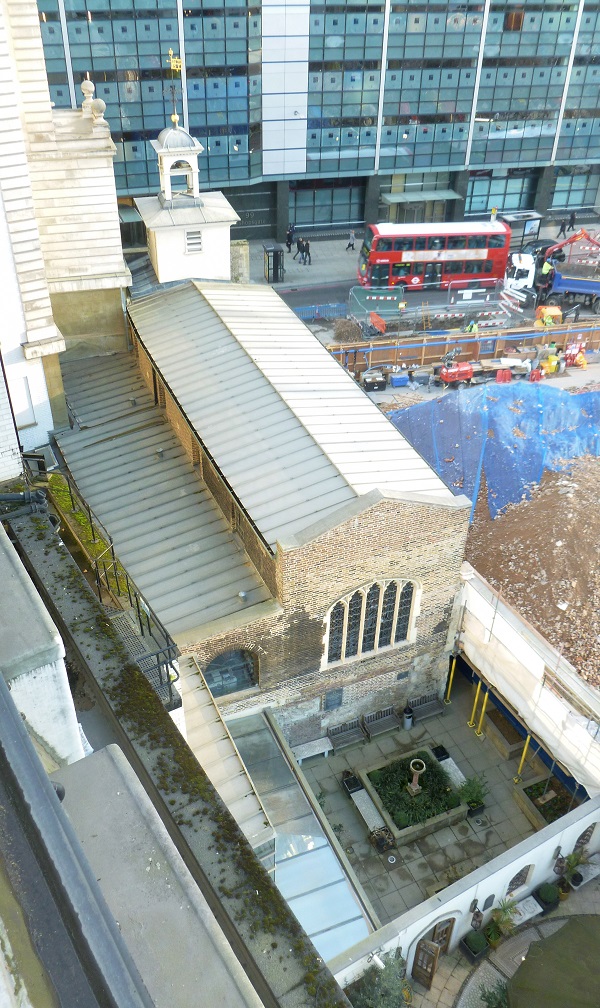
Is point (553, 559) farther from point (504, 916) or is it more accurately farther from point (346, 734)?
point (504, 916)

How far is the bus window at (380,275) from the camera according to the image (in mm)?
48156

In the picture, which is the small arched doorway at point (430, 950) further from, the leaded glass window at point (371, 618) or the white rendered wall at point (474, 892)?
the leaded glass window at point (371, 618)

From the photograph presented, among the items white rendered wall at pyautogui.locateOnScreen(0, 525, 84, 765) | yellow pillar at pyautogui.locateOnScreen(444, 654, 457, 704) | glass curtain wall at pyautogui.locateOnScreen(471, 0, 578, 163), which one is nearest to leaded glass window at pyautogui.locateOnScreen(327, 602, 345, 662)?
yellow pillar at pyautogui.locateOnScreen(444, 654, 457, 704)

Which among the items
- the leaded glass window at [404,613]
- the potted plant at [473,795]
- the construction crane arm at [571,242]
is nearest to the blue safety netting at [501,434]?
the leaded glass window at [404,613]

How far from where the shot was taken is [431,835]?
21.9 metres

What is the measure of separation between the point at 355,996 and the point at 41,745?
34.9ft

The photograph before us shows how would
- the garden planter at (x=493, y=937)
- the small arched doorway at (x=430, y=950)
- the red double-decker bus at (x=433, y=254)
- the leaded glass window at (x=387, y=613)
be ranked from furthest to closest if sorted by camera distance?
the red double-decker bus at (x=433, y=254), the leaded glass window at (x=387, y=613), the garden planter at (x=493, y=937), the small arched doorway at (x=430, y=950)

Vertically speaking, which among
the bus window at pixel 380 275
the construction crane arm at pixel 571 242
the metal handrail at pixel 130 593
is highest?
the construction crane arm at pixel 571 242

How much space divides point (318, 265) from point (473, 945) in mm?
44477

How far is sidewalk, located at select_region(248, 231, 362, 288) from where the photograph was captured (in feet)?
173

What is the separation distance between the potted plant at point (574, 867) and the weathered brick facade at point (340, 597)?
6.30m

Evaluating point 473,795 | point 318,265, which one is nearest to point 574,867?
point 473,795

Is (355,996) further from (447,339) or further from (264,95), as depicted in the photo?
(264,95)

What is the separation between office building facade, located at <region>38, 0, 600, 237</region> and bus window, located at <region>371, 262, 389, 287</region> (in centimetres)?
1052
